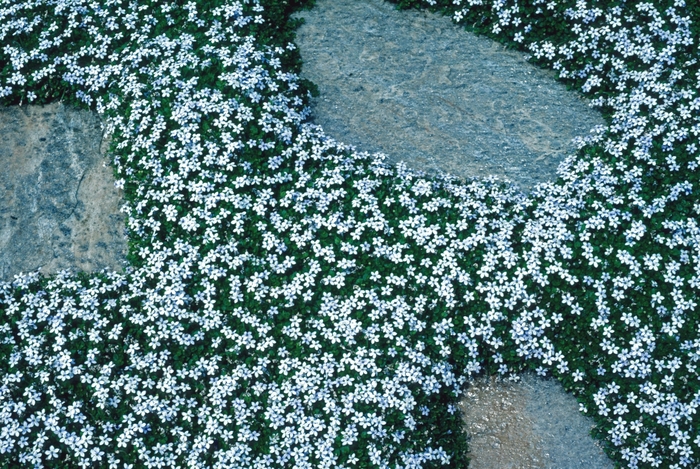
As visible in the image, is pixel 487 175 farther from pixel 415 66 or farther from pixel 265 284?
pixel 265 284

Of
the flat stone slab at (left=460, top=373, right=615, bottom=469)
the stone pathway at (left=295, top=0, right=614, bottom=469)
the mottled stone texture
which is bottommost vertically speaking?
the flat stone slab at (left=460, top=373, right=615, bottom=469)

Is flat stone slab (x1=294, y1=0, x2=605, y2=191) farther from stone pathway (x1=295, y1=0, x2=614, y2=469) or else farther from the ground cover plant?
the ground cover plant

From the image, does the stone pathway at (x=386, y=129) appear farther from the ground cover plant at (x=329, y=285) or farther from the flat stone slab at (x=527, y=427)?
the ground cover plant at (x=329, y=285)

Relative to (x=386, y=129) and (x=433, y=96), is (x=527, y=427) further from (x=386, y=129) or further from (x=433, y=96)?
(x=433, y=96)

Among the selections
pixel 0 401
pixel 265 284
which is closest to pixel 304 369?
pixel 265 284

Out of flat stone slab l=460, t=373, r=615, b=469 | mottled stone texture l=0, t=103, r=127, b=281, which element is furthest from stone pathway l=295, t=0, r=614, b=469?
mottled stone texture l=0, t=103, r=127, b=281

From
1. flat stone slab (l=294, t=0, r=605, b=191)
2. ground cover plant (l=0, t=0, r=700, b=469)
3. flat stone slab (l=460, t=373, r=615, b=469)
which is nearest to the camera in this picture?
ground cover plant (l=0, t=0, r=700, b=469)
